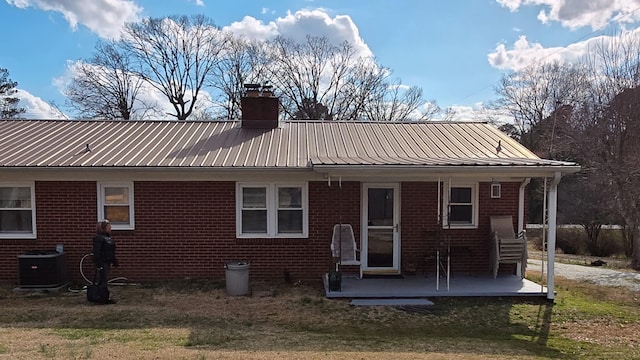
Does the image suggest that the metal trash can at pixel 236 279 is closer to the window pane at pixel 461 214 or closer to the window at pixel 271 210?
the window at pixel 271 210

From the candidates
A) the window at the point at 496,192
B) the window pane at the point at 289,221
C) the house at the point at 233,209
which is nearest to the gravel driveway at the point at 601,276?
the house at the point at 233,209

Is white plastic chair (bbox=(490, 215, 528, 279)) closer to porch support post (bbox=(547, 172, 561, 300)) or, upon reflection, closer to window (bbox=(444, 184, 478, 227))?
window (bbox=(444, 184, 478, 227))

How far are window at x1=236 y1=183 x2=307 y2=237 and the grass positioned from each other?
117cm

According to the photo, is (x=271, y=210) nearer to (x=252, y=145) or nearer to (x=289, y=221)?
(x=289, y=221)

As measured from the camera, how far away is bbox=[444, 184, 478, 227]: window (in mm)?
9883

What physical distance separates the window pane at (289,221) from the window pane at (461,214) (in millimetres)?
3269

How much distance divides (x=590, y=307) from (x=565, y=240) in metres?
19.5

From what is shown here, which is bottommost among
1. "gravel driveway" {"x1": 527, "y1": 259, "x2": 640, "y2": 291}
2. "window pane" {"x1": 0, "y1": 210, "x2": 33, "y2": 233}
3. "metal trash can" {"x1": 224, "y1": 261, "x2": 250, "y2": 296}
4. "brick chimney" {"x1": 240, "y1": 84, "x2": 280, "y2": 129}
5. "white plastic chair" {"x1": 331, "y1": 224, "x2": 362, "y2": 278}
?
"gravel driveway" {"x1": 527, "y1": 259, "x2": 640, "y2": 291}

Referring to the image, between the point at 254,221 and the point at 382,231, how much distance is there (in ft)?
8.80

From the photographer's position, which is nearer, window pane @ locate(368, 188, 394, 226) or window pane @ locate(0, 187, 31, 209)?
window pane @ locate(0, 187, 31, 209)

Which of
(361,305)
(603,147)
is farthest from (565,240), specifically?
(361,305)

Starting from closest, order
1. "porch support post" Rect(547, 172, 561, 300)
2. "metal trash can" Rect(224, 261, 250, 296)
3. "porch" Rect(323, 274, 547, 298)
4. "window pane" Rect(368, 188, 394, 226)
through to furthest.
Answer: "porch support post" Rect(547, 172, 561, 300)
"porch" Rect(323, 274, 547, 298)
"metal trash can" Rect(224, 261, 250, 296)
"window pane" Rect(368, 188, 394, 226)


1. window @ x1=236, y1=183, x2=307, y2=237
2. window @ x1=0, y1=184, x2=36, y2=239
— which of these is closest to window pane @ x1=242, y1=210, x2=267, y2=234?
window @ x1=236, y1=183, x2=307, y2=237

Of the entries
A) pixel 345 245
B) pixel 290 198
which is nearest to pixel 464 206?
pixel 345 245
